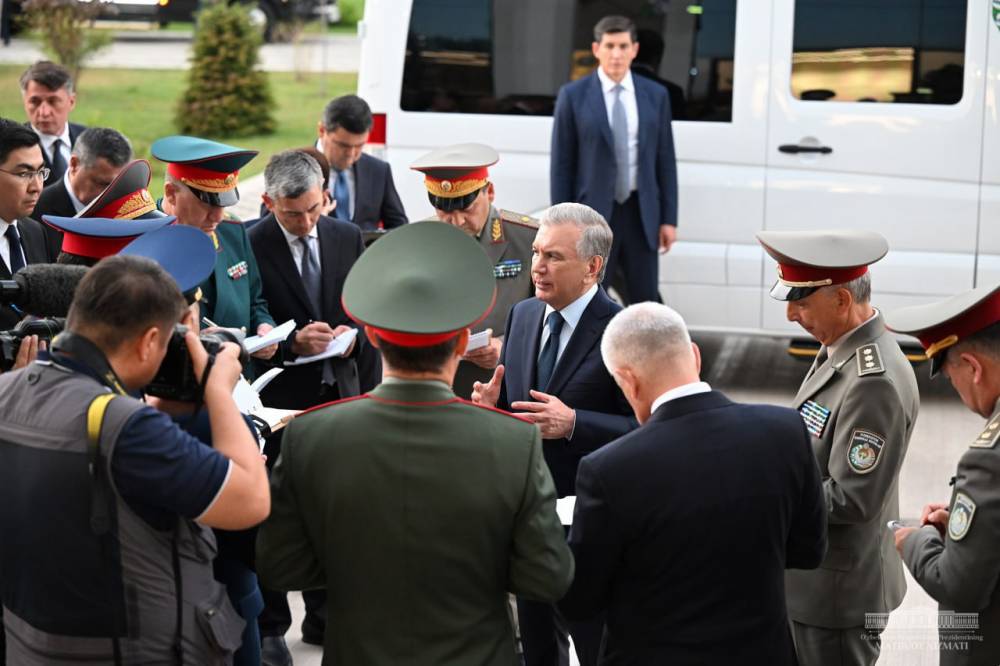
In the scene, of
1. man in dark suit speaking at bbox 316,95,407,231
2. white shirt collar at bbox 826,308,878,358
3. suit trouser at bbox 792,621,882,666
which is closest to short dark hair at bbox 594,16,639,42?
man in dark suit speaking at bbox 316,95,407,231

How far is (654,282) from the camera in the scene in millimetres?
7320

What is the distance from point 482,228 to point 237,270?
39.1 inches

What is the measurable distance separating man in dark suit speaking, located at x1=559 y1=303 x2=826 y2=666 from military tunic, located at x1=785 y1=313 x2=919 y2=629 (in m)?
0.49

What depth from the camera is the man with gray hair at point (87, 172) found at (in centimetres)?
543

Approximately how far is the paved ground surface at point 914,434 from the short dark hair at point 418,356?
7.44 ft

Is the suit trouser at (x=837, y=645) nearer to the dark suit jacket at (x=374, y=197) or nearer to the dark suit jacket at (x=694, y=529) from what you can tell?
the dark suit jacket at (x=694, y=529)

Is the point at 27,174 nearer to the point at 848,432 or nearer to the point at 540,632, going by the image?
the point at 540,632

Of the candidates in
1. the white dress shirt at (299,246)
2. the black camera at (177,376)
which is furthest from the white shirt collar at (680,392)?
→ the white dress shirt at (299,246)

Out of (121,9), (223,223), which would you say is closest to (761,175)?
(223,223)

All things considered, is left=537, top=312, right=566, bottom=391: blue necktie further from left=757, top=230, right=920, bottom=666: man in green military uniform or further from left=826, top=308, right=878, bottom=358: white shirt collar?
left=826, top=308, right=878, bottom=358: white shirt collar

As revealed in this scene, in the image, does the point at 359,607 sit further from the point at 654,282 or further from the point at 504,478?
the point at 654,282

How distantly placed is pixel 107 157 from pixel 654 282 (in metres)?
3.28

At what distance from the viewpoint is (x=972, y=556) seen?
2814 mm

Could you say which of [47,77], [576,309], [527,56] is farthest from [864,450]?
[47,77]
